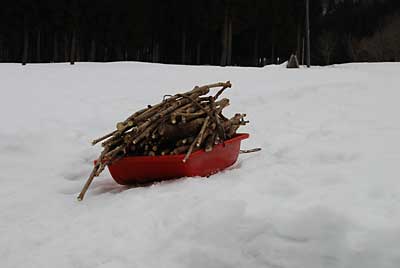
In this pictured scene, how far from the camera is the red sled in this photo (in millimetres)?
2871

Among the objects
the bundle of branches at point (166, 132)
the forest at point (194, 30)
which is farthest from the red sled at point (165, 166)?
the forest at point (194, 30)

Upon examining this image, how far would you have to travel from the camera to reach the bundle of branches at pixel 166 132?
295cm

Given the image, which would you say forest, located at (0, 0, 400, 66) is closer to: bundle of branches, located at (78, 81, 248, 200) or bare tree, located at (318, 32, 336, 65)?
bare tree, located at (318, 32, 336, 65)

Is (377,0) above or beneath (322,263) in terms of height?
above

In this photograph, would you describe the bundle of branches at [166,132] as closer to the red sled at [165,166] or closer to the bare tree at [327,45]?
the red sled at [165,166]

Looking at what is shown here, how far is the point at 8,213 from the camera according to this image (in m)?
2.66

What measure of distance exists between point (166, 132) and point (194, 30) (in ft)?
91.7

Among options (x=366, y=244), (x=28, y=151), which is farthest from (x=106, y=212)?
(x=28, y=151)

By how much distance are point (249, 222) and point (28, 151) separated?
113 inches

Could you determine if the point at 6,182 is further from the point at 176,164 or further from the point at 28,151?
the point at 176,164

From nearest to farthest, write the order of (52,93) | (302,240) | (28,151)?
(302,240)
(28,151)
(52,93)

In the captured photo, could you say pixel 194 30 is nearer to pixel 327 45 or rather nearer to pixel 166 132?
pixel 327 45

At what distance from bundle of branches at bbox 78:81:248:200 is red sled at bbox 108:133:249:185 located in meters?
0.06

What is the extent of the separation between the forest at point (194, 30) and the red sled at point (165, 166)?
20.5 m
